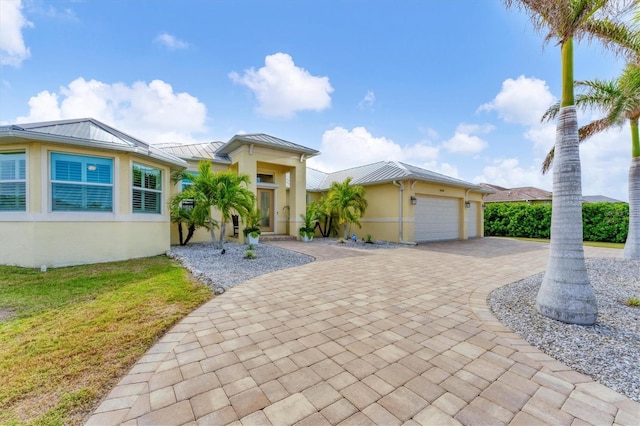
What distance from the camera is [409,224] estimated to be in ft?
44.9

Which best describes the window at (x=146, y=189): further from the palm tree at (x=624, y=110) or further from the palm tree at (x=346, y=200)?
the palm tree at (x=624, y=110)

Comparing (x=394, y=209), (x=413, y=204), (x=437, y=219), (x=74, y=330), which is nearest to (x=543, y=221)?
(x=437, y=219)

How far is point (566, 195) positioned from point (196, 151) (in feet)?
47.0

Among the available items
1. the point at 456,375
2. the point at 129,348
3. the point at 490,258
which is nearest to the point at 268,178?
the point at 490,258

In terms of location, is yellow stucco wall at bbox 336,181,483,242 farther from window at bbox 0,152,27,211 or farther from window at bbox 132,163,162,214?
window at bbox 0,152,27,211

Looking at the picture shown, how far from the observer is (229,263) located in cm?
773

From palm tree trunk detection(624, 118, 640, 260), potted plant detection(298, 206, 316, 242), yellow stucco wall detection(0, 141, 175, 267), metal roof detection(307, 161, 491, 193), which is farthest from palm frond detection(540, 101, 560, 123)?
yellow stucco wall detection(0, 141, 175, 267)

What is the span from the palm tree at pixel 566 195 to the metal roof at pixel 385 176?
911cm

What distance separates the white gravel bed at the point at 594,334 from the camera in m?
2.64

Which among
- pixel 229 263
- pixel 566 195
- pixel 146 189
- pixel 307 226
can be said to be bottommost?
pixel 229 263

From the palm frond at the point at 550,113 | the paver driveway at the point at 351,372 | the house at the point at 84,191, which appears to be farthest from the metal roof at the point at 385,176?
the paver driveway at the point at 351,372

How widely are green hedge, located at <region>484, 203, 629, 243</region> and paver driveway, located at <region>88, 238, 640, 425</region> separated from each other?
1794 cm

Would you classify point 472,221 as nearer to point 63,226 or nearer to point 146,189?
point 146,189

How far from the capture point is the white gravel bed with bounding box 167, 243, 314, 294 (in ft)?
19.7
